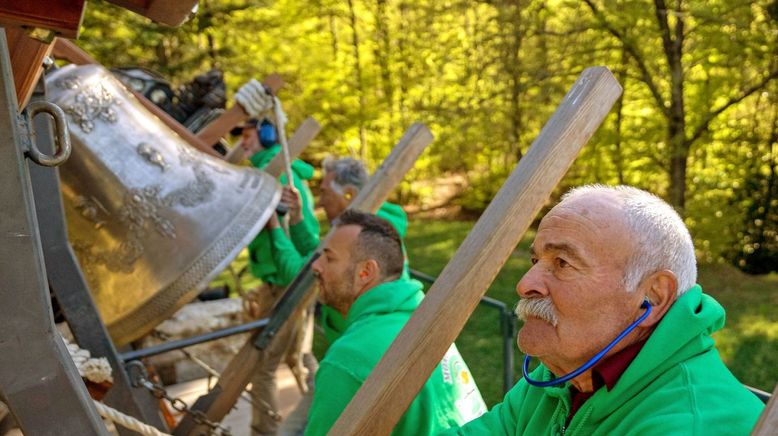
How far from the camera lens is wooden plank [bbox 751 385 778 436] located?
1.00 metres

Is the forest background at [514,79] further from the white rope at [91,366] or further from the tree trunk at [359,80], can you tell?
the white rope at [91,366]

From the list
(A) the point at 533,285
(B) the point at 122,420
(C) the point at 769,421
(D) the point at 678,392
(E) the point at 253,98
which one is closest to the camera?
(C) the point at 769,421

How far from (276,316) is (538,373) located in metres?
1.69

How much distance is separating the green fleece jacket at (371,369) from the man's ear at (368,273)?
15 cm

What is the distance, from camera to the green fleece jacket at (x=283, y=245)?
4.03m

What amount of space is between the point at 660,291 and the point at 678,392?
20 centimetres

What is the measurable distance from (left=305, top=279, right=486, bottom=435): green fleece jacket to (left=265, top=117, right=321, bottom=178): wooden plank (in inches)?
79.1

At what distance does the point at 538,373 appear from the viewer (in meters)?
1.71

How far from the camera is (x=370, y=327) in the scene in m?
2.38

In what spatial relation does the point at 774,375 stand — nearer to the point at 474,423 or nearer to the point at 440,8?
the point at 474,423

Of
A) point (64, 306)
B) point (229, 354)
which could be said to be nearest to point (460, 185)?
point (229, 354)

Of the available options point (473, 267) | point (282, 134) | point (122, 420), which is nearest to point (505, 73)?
point (282, 134)

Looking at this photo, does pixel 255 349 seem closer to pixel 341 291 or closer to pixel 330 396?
pixel 341 291

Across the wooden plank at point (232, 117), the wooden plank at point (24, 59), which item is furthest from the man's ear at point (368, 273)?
the wooden plank at point (232, 117)
